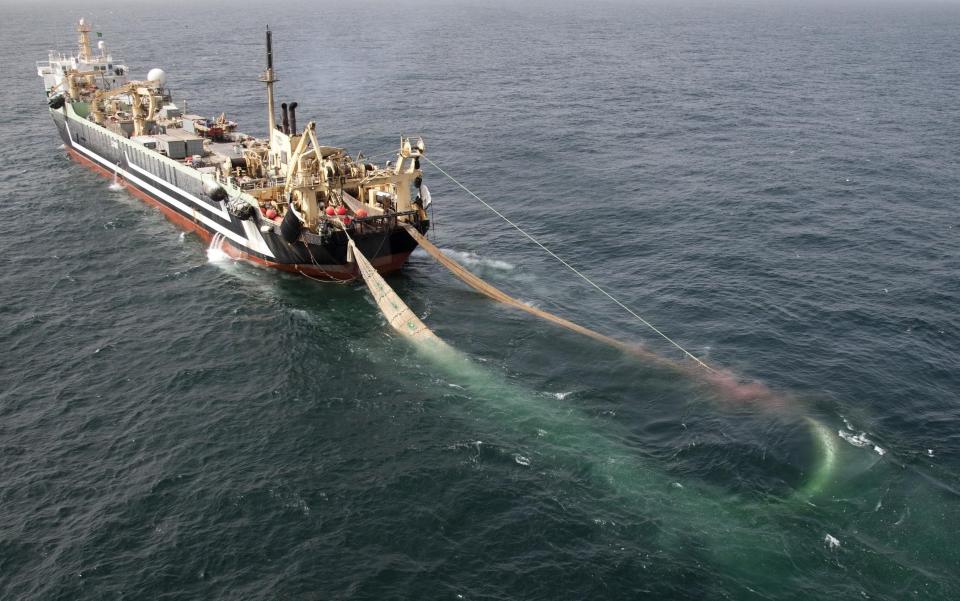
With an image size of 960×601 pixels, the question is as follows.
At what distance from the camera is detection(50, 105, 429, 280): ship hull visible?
73438mm

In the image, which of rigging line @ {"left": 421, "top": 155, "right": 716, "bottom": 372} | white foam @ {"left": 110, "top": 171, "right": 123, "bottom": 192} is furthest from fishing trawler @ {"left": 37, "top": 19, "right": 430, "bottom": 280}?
rigging line @ {"left": 421, "top": 155, "right": 716, "bottom": 372}

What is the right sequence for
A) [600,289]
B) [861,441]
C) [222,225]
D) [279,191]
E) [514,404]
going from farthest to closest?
[222,225], [279,191], [600,289], [514,404], [861,441]

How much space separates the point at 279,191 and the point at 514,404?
38.4 m

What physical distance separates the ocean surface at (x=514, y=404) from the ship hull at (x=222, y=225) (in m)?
2.04

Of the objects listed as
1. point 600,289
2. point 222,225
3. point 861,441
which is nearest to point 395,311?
point 600,289

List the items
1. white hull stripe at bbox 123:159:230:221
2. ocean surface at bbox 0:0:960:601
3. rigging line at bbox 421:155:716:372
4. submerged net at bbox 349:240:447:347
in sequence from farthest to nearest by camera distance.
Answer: white hull stripe at bbox 123:159:230:221 → submerged net at bbox 349:240:447:347 → rigging line at bbox 421:155:716:372 → ocean surface at bbox 0:0:960:601

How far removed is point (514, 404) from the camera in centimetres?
5453

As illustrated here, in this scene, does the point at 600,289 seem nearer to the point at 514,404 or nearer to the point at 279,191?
the point at 514,404

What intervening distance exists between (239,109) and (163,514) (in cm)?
11758

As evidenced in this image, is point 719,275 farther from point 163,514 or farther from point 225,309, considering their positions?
point 163,514

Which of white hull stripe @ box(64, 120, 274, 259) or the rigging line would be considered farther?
white hull stripe @ box(64, 120, 274, 259)

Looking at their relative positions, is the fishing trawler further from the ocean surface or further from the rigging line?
the rigging line

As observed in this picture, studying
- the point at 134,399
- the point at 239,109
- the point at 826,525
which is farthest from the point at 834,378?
the point at 239,109

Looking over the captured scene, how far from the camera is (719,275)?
7481 centimetres
